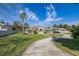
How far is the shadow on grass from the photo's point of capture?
3977 millimetres

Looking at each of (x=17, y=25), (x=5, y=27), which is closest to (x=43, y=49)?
(x=17, y=25)

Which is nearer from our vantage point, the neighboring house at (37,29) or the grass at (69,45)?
the grass at (69,45)

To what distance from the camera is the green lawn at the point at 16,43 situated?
12.9ft

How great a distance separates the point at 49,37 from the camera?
4121mm

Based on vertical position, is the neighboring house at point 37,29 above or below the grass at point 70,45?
above

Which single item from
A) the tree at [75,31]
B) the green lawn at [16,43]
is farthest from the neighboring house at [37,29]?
the tree at [75,31]

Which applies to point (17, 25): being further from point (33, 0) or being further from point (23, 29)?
point (33, 0)

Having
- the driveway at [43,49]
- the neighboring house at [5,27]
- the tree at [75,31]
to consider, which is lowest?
the driveway at [43,49]

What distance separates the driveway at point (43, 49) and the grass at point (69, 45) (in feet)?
0.20

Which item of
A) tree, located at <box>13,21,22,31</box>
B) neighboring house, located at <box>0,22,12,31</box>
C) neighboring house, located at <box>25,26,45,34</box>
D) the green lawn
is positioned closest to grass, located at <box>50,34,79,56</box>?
neighboring house, located at <box>25,26,45,34</box>

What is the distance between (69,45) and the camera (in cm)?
402

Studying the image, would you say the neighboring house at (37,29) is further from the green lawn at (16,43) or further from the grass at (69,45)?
the grass at (69,45)

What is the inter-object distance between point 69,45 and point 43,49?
380mm

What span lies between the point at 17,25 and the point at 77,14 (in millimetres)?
864
